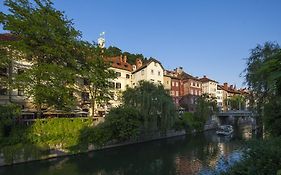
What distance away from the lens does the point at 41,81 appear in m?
32.5

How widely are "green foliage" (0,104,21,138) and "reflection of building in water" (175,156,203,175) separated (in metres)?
15.6

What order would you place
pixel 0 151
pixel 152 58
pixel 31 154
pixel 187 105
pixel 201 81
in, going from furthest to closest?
pixel 201 81 → pixel 187 105 → pixel 152 58 → pixel 31 154 → pixel 0 151

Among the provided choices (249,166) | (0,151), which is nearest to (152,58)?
(0,151)

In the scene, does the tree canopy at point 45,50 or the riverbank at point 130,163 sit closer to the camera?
the riverbank at point 130,163

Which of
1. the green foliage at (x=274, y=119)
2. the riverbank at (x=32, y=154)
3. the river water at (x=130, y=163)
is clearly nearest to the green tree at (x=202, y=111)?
the river water at (x=130, y=163)

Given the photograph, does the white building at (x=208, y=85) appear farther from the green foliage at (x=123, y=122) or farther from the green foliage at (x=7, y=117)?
the green foliage at (x=7, y=117)

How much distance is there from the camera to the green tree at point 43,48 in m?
31.2

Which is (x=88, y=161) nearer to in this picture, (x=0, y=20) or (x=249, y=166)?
(x=0, y=20)

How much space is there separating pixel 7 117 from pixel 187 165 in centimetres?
1677

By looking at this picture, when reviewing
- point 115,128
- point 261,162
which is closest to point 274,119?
point 261,162

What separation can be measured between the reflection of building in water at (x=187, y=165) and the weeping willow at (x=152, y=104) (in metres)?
10.9

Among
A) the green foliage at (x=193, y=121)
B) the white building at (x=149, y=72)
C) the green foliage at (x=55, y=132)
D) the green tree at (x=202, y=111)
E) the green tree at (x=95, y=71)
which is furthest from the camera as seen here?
the white building at (x=149, y=72)

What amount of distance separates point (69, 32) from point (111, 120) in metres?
11.3

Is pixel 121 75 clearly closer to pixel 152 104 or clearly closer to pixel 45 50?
pixel 152 104
